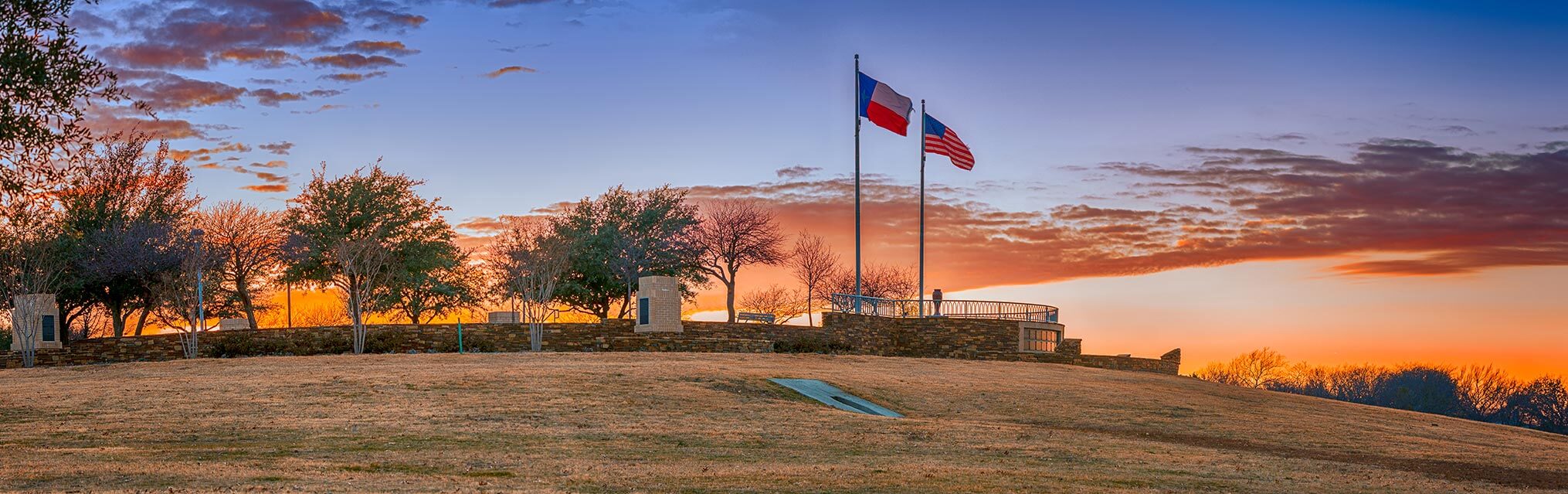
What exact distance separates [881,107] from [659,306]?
35.2 feet

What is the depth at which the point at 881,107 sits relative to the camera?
139 ft

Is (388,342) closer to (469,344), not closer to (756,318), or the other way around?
(469,344)

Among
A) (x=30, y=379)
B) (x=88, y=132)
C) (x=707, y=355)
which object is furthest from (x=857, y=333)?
(x=88, y=132)

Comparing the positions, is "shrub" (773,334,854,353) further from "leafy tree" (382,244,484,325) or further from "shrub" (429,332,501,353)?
"leafy tree" (382,244,484,325)

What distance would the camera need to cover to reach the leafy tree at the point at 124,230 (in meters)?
43.3

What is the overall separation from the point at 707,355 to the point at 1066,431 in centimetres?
1340

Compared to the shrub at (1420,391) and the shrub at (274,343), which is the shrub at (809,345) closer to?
the shrub at (274,343)

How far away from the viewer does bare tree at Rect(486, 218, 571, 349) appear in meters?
40.3

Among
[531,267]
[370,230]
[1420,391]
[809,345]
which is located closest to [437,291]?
[370,230]

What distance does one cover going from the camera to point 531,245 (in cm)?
5362

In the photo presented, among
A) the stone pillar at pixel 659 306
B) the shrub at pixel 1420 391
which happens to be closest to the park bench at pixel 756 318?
the stone pillar at pixel 659 306

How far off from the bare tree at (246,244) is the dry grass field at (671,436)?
2381cm

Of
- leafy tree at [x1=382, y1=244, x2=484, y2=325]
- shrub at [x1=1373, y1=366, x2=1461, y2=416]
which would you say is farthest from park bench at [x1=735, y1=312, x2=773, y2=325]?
shrub at [x1=1373, y1=366, x2=1461, y2=416]

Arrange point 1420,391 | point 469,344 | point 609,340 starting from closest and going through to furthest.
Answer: point 469,344
point 609,340
point 1420,391
